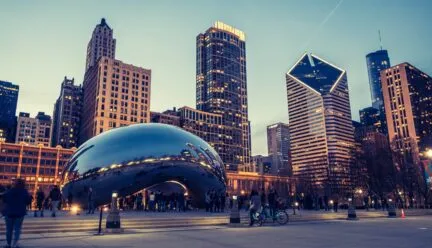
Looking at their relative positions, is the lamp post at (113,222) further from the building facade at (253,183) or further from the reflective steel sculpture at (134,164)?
the building facade at (253,183)

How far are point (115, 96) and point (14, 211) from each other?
134470mm

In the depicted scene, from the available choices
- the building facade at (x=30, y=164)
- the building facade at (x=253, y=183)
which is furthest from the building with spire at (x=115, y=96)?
the building facade at (x=253, y=183)

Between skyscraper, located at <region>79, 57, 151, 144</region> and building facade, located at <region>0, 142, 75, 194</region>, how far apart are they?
1769cm

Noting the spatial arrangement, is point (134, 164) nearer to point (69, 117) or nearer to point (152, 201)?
point (152, 201)

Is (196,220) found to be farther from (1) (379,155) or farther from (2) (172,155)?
(1) (379,155)

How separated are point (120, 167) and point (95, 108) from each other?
123 metres

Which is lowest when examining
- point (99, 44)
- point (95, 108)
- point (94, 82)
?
point (95, 108)

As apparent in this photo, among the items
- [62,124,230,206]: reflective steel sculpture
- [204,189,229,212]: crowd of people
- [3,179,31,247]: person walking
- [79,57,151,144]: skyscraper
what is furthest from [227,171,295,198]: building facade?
[3,179,31,247]: person walking

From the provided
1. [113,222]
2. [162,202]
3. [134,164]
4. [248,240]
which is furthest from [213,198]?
[248,240]

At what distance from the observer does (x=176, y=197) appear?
29875 mm

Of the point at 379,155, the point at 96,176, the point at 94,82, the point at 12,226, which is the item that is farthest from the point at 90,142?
the point at 94,82

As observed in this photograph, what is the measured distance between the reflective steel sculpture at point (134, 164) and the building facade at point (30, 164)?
344ft

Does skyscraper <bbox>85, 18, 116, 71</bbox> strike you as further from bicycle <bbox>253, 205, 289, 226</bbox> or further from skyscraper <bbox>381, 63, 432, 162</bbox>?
bicycle <bbox>253, 205, 289, 226</bbox>

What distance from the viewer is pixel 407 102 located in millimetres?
155500
